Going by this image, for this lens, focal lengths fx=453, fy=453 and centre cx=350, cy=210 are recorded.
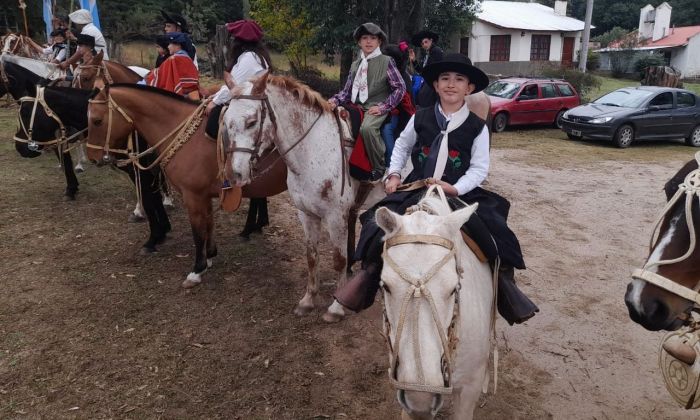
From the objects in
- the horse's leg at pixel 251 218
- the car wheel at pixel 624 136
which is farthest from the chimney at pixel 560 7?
the horse's leg at pixel 251 218

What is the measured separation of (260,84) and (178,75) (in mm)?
2970

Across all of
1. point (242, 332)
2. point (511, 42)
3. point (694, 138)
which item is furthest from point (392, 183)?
point (511, 42)

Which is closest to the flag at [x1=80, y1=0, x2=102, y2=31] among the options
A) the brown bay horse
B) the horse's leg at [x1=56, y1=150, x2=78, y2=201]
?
the horse's leg at [x1=56, y1=150, x2=78, y2=201]

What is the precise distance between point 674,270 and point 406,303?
1.22 m

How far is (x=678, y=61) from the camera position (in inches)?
1603

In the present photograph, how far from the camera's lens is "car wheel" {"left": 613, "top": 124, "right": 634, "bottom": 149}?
12927 mm

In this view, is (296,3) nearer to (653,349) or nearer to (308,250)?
(308,250)

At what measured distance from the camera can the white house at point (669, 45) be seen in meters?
38.5

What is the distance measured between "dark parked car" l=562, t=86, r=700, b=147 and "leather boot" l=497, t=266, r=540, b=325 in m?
12.2

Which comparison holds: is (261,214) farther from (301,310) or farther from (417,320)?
(417,320)

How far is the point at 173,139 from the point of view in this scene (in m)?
4.63

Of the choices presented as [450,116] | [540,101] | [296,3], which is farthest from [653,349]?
[296,3]

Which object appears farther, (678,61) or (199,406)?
(678,61)

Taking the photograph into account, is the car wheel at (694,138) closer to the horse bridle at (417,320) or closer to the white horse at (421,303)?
the white horse at (421,303)
